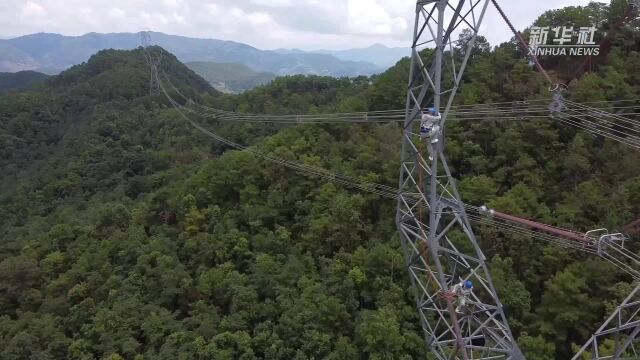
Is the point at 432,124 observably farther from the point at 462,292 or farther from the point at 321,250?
the point at 321,250

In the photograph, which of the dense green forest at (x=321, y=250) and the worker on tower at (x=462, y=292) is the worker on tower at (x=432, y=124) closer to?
the worker on tower at (x=462, y=292)

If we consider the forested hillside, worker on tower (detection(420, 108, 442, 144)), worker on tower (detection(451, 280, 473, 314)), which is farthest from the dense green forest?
the forested hillside

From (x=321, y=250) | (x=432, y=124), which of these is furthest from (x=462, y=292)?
(x=321, y=250)

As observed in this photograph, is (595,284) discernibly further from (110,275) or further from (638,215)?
(110,275)

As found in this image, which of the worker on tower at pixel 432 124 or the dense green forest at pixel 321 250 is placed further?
the dense green forest at pixel 321 250

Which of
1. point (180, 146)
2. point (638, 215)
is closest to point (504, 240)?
point (638, 215)

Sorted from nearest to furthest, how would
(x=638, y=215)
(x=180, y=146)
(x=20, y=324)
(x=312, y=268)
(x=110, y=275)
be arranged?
(x=638, y=215) → (x=312, y=268) → (x=20, y=324) → (x=110, y=275) → (x=180, y=146)

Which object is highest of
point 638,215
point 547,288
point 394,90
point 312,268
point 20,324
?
point 394,90

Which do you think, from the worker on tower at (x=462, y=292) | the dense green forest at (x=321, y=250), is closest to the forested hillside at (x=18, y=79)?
the dense green forest at (x=321, y=250)
